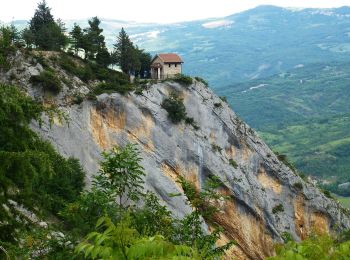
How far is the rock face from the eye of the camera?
57.2 m

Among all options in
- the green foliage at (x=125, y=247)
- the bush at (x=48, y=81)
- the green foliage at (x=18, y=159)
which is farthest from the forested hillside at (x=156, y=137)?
the green foliage at (x=125, y=247)

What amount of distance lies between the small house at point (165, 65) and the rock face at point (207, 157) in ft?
25.6

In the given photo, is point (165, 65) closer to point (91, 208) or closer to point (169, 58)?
point (169, 58)

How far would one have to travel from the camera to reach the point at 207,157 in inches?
2657

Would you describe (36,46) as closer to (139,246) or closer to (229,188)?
(229,188)

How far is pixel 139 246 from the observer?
8.61 m

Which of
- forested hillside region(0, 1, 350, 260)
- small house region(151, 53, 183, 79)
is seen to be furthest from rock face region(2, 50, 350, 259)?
small house region(151, 53, 183, 79)

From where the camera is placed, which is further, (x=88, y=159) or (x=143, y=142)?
(x=143, y=142)

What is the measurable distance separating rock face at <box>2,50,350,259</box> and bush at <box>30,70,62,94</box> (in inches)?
38.3

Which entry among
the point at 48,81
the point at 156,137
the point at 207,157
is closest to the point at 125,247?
the point at 48,81

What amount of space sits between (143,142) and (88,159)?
9.34 metres

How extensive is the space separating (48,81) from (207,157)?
24184mm

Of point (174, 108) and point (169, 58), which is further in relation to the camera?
point (169, 58)

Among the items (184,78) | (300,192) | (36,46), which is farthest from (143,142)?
(300,192)
